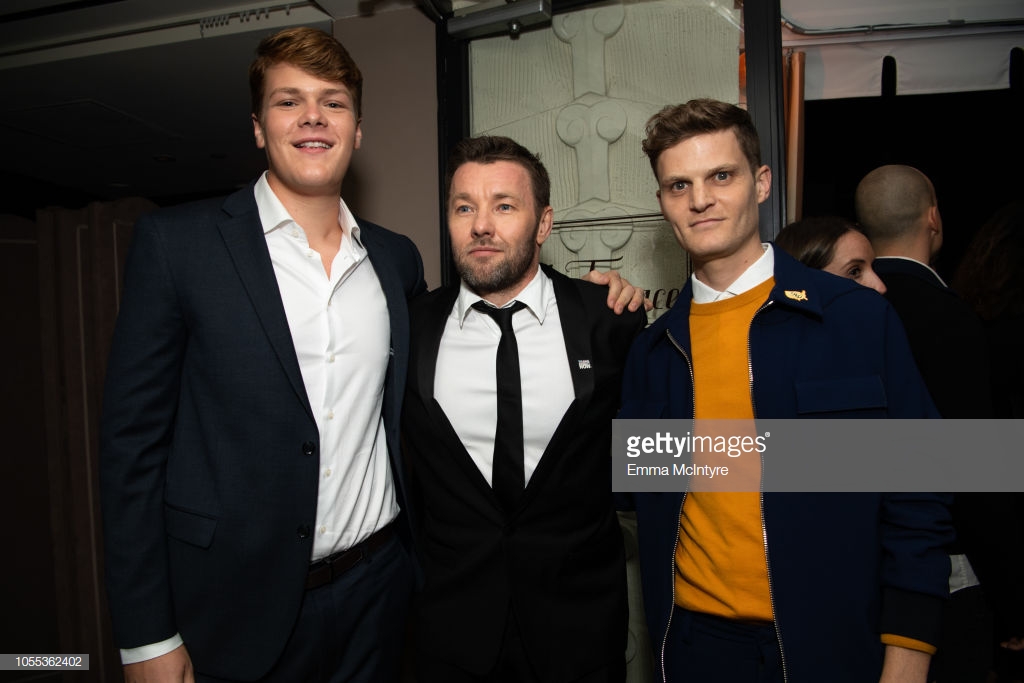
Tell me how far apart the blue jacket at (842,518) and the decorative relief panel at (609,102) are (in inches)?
46.3

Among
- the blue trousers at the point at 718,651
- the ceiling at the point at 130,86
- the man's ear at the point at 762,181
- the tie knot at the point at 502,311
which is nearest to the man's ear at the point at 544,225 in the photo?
the tie knot at the point at 502,311

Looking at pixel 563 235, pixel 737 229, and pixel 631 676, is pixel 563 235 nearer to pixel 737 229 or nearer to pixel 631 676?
→ pixel 737 229

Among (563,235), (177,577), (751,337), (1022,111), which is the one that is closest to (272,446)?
(177,577)

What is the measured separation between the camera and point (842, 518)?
127cm

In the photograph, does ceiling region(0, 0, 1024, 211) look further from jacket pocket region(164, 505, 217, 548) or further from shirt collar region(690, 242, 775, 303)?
jacket pocket region(164, 505, 217, 548)

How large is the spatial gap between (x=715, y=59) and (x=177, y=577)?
2.55 meters

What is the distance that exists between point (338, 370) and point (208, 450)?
1.13 ft

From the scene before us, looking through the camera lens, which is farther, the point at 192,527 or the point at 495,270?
the point at 495,270

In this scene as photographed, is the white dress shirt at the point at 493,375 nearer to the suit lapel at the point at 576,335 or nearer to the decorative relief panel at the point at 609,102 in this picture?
the suit lapel at the point at 576,335

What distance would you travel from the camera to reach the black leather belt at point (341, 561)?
1.45 metres

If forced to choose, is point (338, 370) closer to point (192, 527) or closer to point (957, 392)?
point (192, 527)

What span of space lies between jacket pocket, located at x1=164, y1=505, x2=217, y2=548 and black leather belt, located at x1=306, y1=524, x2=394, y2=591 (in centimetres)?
25

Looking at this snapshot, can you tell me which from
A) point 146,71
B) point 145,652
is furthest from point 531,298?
point 146,71

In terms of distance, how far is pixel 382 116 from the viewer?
2.93 meters
